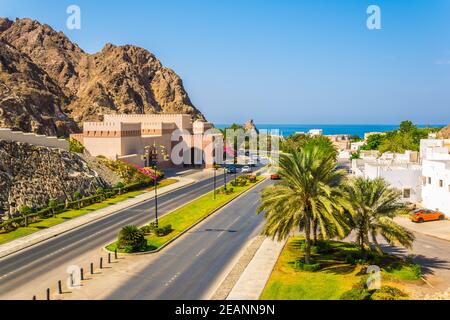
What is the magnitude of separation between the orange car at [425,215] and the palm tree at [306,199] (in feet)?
53.8

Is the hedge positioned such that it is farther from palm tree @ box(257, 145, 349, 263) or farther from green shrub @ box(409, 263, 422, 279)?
green shrub @ box(409, 263, 422, 279)

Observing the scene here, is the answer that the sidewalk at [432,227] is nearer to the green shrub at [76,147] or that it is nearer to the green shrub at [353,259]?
the green shrub at [353,259]

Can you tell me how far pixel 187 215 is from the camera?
46.3 meters

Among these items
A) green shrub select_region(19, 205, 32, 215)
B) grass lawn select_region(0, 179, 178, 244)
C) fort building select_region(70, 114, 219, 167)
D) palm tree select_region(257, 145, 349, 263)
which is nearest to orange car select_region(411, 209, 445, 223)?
palm tree select_region(257, 145, 349, 263)

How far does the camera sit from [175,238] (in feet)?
123

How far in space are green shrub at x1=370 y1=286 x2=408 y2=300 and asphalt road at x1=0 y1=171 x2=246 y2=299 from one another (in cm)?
1958

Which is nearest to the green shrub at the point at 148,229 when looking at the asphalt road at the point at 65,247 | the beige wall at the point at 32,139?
the asphalt road at the point at 65,247

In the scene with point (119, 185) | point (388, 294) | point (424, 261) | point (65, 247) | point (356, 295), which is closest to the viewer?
point (356, 295)

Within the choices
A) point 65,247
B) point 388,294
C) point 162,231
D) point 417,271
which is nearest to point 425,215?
point 417,271

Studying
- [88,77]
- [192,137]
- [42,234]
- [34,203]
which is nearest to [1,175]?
[34,203]

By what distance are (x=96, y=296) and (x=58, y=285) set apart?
2765mm

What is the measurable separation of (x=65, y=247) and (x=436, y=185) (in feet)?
117

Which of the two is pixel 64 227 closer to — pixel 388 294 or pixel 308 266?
pixel 308 266

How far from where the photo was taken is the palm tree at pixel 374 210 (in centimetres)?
2967
